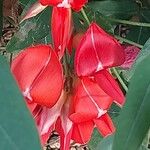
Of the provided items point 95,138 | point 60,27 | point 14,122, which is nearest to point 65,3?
point 60,27

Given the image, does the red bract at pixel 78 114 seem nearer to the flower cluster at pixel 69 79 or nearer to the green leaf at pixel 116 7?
the flower cluster at pixel 69 79

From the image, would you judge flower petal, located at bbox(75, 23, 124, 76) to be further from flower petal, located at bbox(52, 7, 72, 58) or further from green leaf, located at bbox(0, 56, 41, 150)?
green leaf, located at bbox(0, 56, 41, 150)

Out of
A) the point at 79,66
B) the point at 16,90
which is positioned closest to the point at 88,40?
the point at 79,66

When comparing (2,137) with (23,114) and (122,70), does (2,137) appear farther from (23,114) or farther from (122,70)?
(122,70)

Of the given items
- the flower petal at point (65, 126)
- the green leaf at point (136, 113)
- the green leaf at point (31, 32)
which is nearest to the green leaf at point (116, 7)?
the green leaf at point (31, 32)

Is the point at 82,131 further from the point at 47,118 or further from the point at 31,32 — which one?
the point at 31,32

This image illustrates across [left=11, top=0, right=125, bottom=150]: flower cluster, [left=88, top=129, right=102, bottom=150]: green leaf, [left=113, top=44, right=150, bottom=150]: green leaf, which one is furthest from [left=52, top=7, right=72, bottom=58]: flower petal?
[left=88, top=129, right=102, bottom=150]: green leaf
